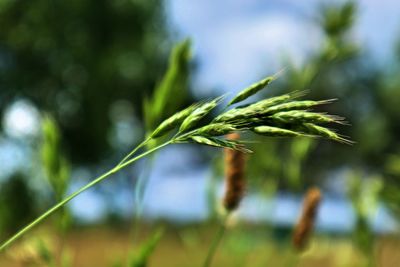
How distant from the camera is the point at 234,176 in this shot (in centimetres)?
146

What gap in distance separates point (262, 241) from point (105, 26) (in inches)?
672

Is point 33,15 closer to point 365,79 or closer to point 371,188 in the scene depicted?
point 365,79

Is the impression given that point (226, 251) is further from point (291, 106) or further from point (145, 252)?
point (291, 106)

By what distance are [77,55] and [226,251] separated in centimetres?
1613

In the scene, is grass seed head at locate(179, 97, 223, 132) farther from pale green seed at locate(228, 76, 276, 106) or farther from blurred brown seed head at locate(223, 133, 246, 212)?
blurred brown seed head at locate(223, 133, 246, 212)

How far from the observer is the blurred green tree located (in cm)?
1762

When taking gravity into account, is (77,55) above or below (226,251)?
above

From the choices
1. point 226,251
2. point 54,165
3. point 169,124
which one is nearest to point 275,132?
point 169,124

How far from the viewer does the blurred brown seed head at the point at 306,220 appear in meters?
1.88

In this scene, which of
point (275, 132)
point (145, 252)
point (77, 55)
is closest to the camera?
point (275, 132)

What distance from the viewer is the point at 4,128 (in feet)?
57.4

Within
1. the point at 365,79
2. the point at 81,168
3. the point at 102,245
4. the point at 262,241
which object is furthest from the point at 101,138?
the point at 262,241

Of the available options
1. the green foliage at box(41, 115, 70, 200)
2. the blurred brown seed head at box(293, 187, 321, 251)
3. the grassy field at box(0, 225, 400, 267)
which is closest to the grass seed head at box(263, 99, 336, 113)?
the green foliage at box(41, 115, 70, 200)

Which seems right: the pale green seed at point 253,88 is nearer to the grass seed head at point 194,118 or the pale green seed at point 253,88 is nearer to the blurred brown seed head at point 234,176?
the grass seed head at point 194,118
